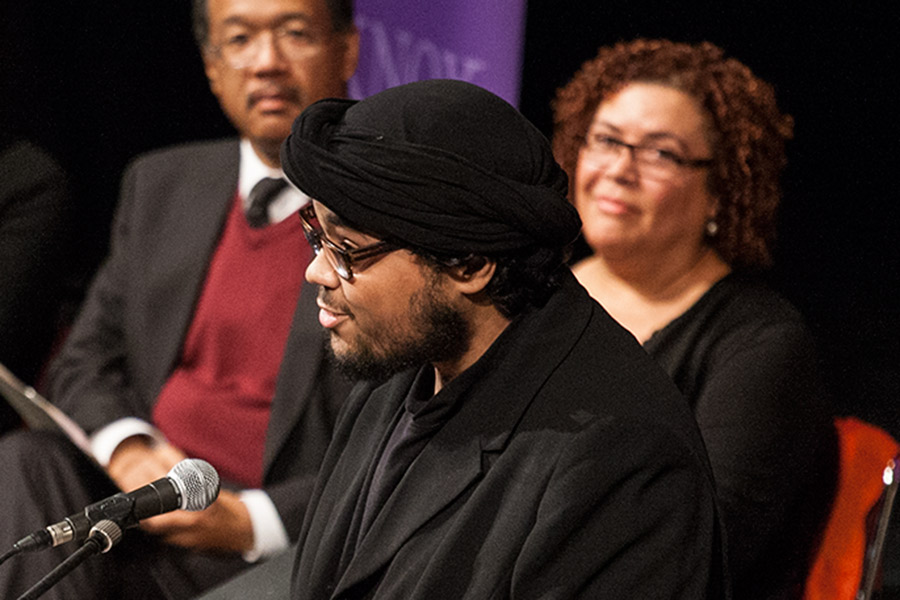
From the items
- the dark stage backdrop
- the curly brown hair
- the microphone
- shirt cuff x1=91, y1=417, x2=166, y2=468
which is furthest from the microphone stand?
the dark stage backdrop

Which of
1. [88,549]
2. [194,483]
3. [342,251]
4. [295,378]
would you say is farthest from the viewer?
[295,378]

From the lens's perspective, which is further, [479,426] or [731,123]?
[731,123]

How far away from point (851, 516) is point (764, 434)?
247 mm

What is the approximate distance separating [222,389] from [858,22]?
2015 millimetres

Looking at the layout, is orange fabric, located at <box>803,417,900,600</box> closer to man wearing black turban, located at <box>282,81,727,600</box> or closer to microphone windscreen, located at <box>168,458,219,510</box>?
man wearing black turban, located at <box>282,81,727,600</box>

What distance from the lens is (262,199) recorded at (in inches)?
114

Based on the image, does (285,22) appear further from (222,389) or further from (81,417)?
(81,417)

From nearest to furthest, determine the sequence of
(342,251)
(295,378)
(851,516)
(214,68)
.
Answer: (342,251), (851,516), (295,378), (214,68)

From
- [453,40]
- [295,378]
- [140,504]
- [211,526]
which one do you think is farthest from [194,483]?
[453,40]

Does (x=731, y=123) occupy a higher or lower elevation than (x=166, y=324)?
higher

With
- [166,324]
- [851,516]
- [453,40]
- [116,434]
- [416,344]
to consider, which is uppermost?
[453,40]

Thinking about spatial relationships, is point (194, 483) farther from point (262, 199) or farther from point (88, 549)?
point (262, 199)

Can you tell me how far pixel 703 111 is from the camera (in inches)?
103

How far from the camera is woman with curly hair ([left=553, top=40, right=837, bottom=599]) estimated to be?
226cm
